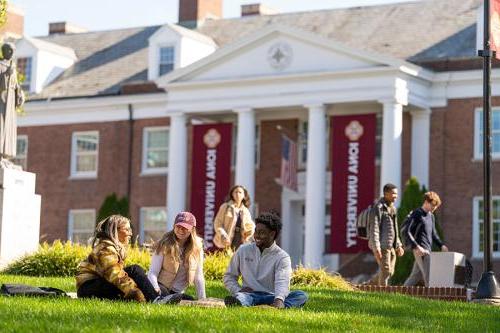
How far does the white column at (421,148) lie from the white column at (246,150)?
193 inches

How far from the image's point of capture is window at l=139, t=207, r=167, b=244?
4559cm

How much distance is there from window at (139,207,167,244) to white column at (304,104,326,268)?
637 centimetres

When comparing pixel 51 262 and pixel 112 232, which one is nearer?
pixel 112 232

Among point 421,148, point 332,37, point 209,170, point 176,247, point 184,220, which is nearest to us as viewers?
point 184,220

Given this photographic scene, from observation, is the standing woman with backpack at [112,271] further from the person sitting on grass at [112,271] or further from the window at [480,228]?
the window at [480,228]

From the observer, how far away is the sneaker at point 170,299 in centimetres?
1469

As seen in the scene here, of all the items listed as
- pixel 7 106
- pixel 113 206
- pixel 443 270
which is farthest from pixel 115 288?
pixel 113 206

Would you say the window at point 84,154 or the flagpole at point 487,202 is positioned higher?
the window at point 84,154

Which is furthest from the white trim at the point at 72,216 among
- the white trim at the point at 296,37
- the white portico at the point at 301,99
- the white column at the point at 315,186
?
the white column at the point at 315,186

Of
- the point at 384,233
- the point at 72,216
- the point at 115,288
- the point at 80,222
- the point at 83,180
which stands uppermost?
the point at 83,180

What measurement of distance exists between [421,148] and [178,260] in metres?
26.5

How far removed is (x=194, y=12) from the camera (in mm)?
50281

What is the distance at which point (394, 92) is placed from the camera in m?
39.6

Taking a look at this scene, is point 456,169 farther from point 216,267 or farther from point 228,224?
point 228,224
